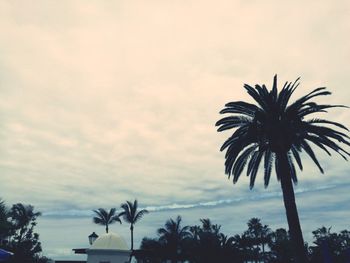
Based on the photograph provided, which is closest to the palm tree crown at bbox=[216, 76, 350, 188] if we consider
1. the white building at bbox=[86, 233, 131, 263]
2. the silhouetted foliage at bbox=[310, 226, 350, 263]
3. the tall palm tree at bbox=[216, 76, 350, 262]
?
the tall palm tree at bbox=[216, 76, 350, 262]

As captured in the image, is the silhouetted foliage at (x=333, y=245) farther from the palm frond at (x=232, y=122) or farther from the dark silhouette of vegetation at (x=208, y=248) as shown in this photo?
the palm frond at (x=232, y=122)

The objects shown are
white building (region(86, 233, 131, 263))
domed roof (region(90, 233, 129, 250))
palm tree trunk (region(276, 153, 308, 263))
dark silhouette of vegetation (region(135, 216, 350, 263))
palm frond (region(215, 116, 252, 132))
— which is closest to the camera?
palm tree trunk (region(276, 153, 308, 263))

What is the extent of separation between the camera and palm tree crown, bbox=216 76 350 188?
24453 mm

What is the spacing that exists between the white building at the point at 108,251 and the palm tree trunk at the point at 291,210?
18850mm

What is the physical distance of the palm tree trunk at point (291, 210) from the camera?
907 inches

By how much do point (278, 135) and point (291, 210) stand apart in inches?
201

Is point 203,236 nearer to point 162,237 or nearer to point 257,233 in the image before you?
point 162,237

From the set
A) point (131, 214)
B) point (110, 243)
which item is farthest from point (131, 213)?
point (110, 243)

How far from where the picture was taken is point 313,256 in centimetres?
5856

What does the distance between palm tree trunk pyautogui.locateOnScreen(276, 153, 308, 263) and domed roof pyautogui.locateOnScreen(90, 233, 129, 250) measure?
63.4 ft

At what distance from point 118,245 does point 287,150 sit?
20892 mm

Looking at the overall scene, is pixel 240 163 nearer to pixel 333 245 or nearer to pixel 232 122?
pixel 232 122

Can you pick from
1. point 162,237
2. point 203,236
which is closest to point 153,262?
point 162,237

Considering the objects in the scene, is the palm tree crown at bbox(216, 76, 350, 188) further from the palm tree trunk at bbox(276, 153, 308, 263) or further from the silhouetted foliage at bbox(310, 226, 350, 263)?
the silhouetted foliage at bbox(310, 226, 350, 263)
